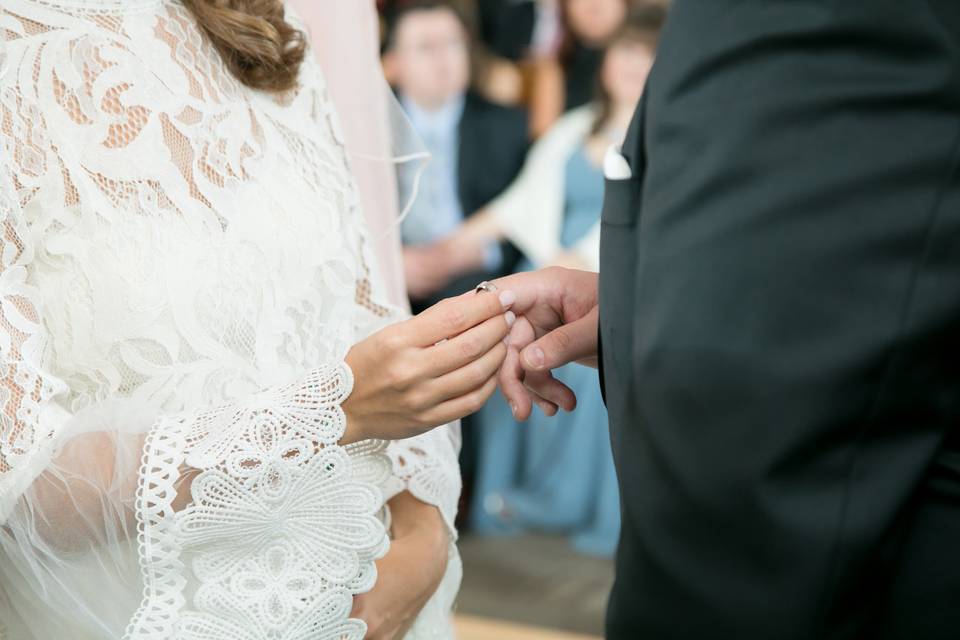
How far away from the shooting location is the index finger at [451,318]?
3.72ft

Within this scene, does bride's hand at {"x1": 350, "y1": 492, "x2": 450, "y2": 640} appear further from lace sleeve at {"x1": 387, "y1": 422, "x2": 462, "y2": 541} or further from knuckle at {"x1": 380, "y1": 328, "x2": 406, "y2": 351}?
knuckle at {"x1": 380, "y1": 328, "x2": 406, "y2": 351}

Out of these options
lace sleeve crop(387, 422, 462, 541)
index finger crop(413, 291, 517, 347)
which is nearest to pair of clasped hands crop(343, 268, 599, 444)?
index finger crop(413, 291, 517, 347)

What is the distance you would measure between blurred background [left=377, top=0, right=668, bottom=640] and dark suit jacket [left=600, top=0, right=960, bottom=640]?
10.4 feet

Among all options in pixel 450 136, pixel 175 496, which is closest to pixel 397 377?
pixel 175 496

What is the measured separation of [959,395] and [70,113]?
100 centimetres

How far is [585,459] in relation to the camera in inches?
167

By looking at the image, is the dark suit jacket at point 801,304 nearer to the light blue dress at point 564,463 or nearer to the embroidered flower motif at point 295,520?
the embroidered flower motif at point 295,520

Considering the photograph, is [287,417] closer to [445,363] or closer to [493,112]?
[445,363]

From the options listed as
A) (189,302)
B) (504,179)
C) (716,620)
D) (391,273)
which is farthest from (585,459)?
(716,620)

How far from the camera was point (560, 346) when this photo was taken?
1224 millimetres

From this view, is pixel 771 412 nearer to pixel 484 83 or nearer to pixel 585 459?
pixel 585 459

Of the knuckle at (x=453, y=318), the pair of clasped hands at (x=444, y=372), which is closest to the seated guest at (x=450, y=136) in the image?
the pair of clasped hands at (x=444, y=372)

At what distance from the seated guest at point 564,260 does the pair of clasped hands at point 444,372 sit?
2.74 m

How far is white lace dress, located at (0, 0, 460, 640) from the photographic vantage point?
1131 millimetres
